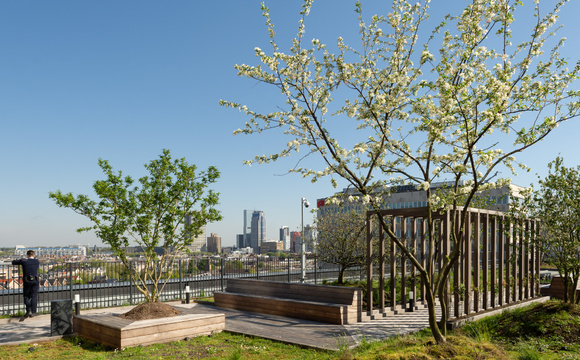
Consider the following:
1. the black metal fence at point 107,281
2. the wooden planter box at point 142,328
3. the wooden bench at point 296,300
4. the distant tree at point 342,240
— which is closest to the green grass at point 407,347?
the wooden planter box at point 142,328

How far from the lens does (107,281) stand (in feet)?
54.9

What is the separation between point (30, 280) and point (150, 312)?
5016 mm

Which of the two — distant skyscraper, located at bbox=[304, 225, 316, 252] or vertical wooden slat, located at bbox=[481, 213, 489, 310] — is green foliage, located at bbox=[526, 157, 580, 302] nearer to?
vertical wooden slat, located at bbox=[481, 213, 489, 310]

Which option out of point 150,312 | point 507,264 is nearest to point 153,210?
point 150,312

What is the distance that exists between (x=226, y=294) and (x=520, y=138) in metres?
10.1

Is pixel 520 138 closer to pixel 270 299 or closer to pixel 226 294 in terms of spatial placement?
pixel 270 299

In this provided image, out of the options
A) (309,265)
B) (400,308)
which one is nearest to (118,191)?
(400,308)

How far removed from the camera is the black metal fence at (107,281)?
14977 mm

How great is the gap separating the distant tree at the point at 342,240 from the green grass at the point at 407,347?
23.3ft

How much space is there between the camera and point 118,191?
1134 cm

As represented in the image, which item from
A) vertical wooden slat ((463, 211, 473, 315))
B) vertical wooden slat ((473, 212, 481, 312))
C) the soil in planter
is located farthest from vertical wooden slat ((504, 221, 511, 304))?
the soil in planter

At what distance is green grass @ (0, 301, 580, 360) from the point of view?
7.58 meters

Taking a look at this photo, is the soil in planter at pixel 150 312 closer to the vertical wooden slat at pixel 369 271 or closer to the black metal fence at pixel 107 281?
the black metal fence at pixel 107 281

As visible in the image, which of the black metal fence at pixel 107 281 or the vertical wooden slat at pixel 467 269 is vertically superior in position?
the vertical wooden slat at pixel 467 269
